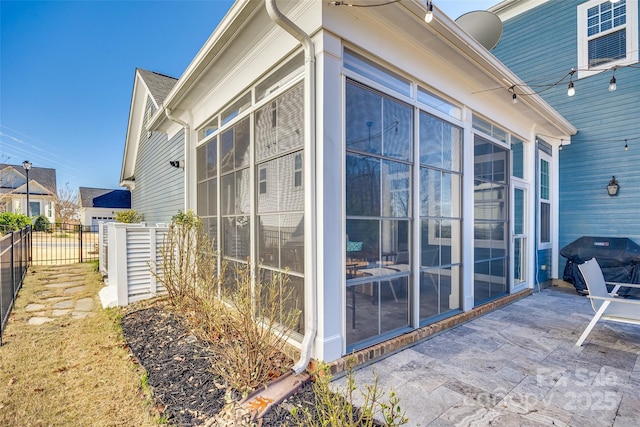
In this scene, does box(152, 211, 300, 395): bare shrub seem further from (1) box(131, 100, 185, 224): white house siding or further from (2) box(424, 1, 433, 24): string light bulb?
(2) box(424, 1, 433, 24): string light bulb

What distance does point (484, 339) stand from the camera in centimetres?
351

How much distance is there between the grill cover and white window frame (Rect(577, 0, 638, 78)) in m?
3.30

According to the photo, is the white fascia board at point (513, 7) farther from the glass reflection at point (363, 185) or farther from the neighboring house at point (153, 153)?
the neighboring house at point (153, 153)

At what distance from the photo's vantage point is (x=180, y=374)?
2.66 m

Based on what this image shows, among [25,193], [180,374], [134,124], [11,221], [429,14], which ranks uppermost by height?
[134,124]

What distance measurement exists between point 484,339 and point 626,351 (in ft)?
4.63

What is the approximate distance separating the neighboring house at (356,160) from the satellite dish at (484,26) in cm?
118

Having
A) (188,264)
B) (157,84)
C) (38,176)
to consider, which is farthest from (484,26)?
(38,176)

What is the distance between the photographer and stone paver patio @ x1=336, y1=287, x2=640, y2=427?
2.14m

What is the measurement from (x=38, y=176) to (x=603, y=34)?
38.0 meters

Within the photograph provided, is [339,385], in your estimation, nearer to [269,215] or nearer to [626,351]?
[269,215]

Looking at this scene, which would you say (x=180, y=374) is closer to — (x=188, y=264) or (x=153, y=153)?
(x=188, y=264)

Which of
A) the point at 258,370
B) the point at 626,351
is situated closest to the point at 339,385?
the point at 258,370

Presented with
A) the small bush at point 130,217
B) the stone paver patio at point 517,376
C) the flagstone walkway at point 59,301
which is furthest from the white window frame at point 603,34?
the small bush at point 130,217
